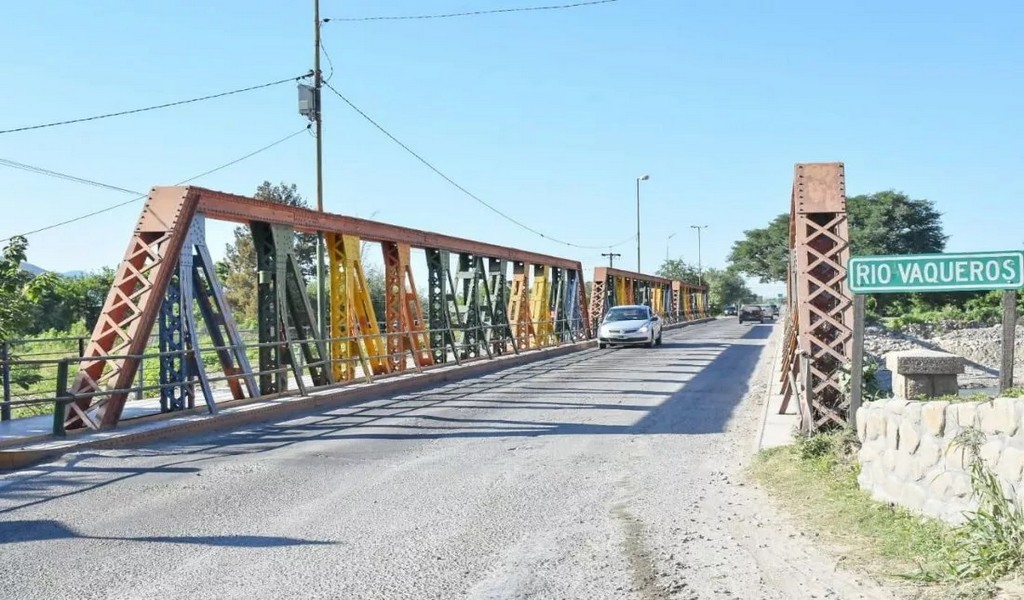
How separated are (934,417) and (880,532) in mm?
834

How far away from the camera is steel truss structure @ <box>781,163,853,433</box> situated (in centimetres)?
1015

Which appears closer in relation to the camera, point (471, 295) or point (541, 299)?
point (471, 295)

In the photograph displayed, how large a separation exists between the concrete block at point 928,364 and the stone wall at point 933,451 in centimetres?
29

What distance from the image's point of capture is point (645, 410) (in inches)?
571

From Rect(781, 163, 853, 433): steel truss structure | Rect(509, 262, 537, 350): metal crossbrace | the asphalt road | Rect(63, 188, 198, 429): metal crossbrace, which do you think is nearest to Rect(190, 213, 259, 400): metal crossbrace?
Rect(63, 188, 198, 429): metal crossbrace

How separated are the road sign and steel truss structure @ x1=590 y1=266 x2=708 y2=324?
3887cm

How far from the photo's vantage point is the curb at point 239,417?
10.3 metres

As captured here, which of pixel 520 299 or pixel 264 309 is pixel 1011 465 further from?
pixel 520 299

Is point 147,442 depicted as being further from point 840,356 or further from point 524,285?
point 524,285

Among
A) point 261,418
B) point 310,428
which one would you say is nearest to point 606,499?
point 310,428

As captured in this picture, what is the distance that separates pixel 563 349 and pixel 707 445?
22.8 meters

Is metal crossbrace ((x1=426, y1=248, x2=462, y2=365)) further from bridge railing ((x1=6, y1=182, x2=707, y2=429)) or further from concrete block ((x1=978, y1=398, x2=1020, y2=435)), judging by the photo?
concrete block ((x1=978, y1=398, x2=1020, y2=435))

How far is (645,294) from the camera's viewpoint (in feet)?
210

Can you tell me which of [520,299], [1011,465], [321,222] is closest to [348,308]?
[321,222]
